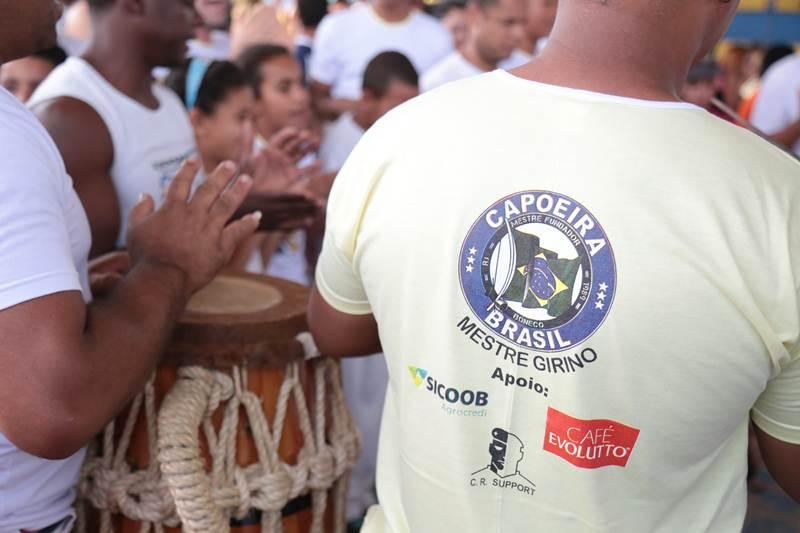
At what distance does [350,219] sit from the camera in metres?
1.15

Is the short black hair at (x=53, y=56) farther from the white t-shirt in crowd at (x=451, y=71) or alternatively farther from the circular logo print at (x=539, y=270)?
the circular logo print at (x=539, y=270)

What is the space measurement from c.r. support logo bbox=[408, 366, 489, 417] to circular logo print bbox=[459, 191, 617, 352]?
0.09m

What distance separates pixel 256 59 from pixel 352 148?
28.2 inches

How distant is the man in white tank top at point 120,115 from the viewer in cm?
208

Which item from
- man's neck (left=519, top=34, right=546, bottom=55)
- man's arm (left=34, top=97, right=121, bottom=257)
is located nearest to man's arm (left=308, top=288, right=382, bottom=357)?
man's arm (left=34, top=97, right=121, bottom=257)

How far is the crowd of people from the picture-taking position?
2102mm

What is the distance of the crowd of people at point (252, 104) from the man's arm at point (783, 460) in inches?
17.6

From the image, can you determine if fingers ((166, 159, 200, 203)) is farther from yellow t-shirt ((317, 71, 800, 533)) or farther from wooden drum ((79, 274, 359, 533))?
yellow t-shirt ((317, 71, 800, 533))

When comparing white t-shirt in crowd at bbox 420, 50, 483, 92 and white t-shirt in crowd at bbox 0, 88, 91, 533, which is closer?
white t-shirt in crowd at bbox 0, 88, 91, 533

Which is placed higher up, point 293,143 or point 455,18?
point 455,18

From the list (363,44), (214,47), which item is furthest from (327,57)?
(214,47)

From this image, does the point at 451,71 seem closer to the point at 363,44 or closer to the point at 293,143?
the point at 363,44

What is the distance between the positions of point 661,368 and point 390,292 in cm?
34

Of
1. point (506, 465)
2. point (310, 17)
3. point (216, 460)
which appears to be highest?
point (310, 17)
